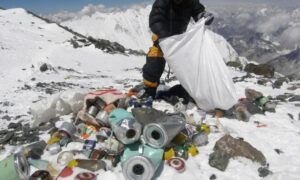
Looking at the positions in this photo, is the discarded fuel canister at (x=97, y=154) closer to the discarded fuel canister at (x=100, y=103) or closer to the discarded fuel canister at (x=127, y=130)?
the discarded fuel canister at (x=127, y=130)

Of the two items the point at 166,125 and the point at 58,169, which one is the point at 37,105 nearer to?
the point at 58,169

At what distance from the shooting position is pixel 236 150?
5195 mm

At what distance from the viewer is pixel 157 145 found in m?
4.95

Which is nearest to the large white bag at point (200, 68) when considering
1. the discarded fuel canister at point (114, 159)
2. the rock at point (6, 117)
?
the discarded fuel canister at point (114, 159)

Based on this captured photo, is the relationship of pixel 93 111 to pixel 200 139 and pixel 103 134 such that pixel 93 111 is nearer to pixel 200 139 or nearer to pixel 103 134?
pixel 103 134

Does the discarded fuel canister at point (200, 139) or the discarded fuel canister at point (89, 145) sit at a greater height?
the discarded fuel canister at point (89, 145)

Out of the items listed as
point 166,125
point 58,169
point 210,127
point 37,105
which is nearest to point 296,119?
point 210,127

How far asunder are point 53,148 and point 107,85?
758 cm

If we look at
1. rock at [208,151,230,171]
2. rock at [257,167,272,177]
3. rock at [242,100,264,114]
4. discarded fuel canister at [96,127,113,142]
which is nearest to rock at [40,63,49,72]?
discarded fuel canister at [96,127,113,142]

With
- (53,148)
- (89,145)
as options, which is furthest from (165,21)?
(53,148)

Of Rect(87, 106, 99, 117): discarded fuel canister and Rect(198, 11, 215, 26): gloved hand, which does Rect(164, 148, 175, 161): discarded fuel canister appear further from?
Rect(198, 11, 215, 26): gloved hand

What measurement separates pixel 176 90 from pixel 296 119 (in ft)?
8.58

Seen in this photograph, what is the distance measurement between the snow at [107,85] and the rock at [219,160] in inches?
2.8

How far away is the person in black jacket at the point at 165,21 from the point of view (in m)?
6.72
